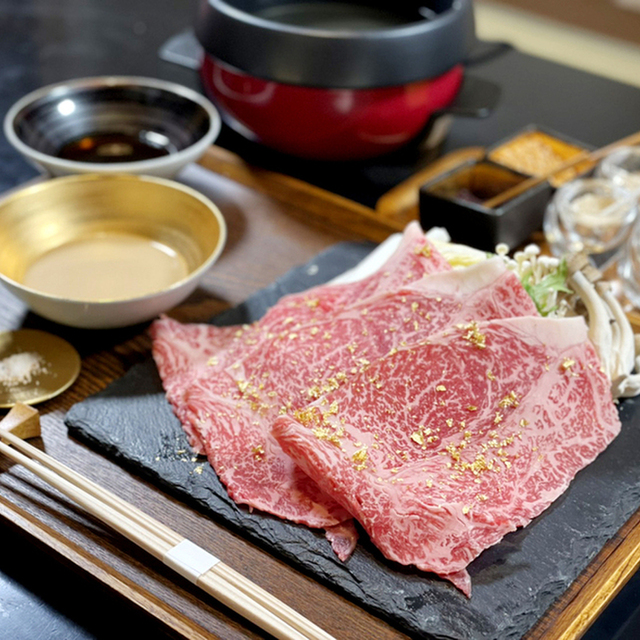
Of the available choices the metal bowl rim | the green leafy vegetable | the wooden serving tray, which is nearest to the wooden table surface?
the wooden serving tray

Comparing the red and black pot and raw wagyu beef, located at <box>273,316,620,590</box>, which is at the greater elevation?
the red and black pot

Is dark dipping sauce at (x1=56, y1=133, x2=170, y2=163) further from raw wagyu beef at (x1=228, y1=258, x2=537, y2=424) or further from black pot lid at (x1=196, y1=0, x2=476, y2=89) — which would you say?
raw wagyu beef at (x1=228, y1=258, x2=537, y2=424)

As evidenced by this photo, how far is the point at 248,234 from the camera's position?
188 cm

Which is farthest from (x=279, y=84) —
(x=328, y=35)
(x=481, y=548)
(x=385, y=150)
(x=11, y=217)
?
(x=481, y=548)

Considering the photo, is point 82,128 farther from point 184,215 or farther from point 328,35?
point 328,35

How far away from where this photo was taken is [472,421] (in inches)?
50.4

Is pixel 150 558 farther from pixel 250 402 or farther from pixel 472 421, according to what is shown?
pixel 472 421

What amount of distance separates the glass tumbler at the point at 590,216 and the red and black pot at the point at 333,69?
41cm

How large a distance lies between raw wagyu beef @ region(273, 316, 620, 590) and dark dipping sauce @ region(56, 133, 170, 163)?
0.96 m

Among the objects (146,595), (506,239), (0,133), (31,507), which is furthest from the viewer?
(0,133)

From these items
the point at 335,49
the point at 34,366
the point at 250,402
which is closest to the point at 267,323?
the point at 250,402

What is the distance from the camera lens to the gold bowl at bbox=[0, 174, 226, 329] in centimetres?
152

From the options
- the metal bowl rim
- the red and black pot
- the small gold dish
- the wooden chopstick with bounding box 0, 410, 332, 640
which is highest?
the red and black pot

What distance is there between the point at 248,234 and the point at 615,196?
0.79 m
